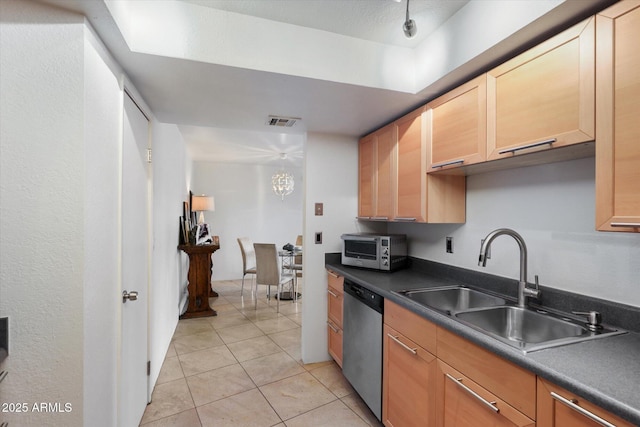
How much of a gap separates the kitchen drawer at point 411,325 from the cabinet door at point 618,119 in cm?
80

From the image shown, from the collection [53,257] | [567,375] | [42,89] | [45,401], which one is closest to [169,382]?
[45,401]

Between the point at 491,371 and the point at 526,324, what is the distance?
21.2 inches

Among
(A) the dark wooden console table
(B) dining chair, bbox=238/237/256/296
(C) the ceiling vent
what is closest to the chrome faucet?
(C) the ceiling vent

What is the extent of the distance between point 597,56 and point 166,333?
3.57m

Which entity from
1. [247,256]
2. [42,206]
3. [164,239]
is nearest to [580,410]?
[42,206]

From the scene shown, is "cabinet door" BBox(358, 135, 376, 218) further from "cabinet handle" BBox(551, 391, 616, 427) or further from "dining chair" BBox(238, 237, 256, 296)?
"dining chair" BBox(238, 237, 256, 296)

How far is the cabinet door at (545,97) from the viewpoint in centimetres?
108

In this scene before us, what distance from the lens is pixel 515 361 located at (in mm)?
1001

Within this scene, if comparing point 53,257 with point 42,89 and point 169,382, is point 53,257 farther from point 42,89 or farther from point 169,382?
point 169,382

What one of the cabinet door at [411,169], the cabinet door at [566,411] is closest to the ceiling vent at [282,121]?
the cabinet door at [411,169]

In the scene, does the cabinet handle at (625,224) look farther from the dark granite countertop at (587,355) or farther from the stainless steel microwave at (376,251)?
the stainless steel microwave at (376,251)

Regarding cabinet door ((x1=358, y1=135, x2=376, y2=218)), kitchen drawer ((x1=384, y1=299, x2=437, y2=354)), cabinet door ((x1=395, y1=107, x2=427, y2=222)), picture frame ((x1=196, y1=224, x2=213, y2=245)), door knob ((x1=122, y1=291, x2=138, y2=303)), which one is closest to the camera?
kitchen drawer ((x1=384, y1=299, x2=437, y2=354))

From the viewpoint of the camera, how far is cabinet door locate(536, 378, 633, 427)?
2.57 feet

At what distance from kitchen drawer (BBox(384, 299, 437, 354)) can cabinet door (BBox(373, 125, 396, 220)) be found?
0.81 metres
